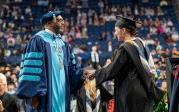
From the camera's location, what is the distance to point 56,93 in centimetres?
610

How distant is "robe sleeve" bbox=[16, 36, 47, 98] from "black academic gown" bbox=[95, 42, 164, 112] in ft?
2.20

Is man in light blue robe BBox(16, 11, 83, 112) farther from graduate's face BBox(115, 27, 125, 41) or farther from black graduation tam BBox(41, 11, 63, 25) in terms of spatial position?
graduate's face BBox(115, 27, 125, 41)

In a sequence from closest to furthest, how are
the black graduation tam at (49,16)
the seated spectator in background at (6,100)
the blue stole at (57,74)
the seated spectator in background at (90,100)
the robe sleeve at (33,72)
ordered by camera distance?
the robe sleeve at (33,72) < the blue stole at (57,74) < the black graduation tam at (49,16) < the seated spectator in background at (6,100) < the seated spectator in background at (90,100)

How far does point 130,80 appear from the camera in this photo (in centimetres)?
623

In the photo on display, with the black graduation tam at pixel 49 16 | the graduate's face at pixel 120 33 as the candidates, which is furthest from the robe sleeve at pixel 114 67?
the black graduation tam at pixel 49 16

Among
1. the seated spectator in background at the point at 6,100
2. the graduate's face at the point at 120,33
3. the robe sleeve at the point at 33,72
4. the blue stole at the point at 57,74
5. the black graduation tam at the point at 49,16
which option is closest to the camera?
the robe sleeve at the point at 33,72

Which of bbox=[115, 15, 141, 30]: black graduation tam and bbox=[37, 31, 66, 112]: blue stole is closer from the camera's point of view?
bbox=[37, 31, 66, 112]: blue stole

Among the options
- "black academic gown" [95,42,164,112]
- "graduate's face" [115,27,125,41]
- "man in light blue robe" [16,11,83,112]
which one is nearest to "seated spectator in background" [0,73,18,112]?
"man in light blue robe" [16,11,83,112]

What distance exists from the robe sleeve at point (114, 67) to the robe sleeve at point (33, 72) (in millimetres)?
657

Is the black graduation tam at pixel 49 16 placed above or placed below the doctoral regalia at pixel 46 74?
above

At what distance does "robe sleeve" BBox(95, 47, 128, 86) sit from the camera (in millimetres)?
6176

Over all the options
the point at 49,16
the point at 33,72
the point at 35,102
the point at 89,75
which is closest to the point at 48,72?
the point at 33,72

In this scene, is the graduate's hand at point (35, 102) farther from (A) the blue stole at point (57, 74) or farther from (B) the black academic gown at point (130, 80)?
(B) the black academic gown at point (130, 80)

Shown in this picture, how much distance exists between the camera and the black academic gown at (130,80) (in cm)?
618
